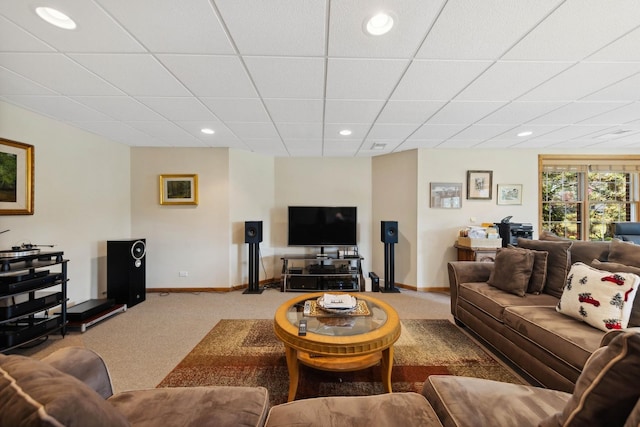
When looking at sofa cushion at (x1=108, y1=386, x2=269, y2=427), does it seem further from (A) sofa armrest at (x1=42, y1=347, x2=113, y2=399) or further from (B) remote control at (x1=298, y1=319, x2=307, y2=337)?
(B) remote control at (x1=298, y1=319, x2=307, y2=337)

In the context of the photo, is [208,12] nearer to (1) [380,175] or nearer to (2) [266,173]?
(2) [266,173]

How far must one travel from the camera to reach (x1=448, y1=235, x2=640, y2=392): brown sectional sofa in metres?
1.55

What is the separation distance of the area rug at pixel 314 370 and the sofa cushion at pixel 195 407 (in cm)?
71

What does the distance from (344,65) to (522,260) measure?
249 cm

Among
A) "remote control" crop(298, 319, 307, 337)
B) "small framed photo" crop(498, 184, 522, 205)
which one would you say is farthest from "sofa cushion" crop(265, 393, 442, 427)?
"small framed photo" crop(498, 184, 522, 205)

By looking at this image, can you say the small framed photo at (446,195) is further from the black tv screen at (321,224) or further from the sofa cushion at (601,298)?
the sofa cushion at (601,298)

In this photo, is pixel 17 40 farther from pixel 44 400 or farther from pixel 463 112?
pixel 463 112

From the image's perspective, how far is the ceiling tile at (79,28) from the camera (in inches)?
52.0

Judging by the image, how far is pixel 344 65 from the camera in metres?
1.81

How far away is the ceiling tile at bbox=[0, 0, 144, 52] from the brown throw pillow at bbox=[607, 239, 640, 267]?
402 centimetres

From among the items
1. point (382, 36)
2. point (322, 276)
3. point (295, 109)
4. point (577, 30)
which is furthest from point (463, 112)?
point (322, 276)

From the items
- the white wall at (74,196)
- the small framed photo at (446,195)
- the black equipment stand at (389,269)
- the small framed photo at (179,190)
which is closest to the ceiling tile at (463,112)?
the small framed photo at (446,195)

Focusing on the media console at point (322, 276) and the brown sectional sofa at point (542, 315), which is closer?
the brown sectional sofa at point (542, 315)

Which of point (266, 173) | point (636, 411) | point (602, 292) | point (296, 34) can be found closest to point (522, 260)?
point (602, 292)
